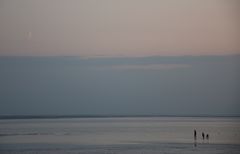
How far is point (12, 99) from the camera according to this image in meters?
2.96

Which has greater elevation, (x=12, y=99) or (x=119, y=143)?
(x=12, y=99)

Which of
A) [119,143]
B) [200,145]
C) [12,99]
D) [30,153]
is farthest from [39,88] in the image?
[200,145]

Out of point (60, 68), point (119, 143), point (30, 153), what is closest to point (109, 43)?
point (60, 68)

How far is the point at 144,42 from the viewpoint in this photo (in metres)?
2.97

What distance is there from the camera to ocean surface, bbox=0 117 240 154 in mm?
2900

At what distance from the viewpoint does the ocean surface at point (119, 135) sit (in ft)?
9.52

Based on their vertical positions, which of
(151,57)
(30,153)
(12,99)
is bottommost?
(30,153)

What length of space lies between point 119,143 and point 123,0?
851 mm

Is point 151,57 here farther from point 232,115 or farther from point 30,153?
point 30,153

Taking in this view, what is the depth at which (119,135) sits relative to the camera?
2.91m

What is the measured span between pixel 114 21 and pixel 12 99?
77 cm

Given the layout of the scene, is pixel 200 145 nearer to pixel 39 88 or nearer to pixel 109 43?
pixel 109 43

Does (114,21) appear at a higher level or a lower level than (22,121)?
higher

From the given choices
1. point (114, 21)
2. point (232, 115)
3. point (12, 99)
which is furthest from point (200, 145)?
point (12, 99)
